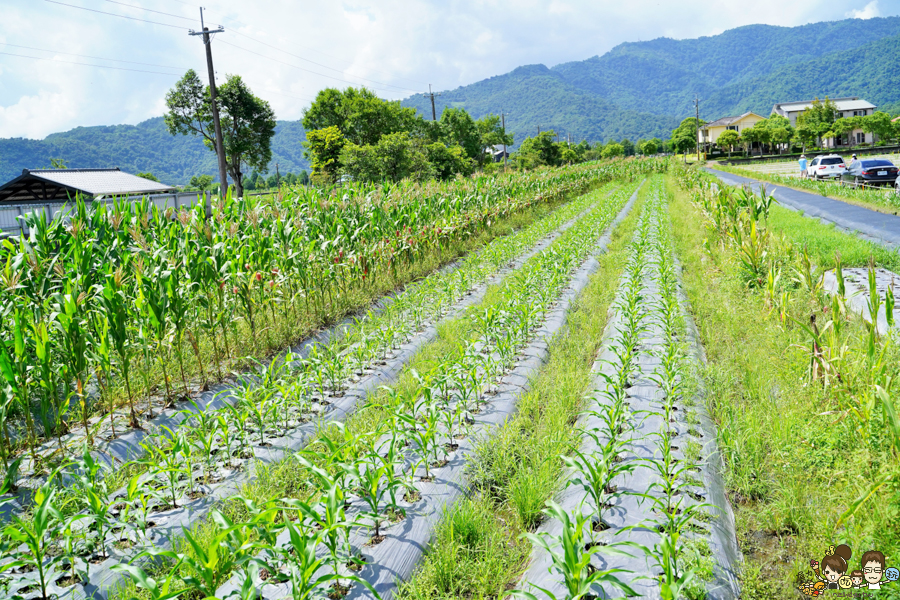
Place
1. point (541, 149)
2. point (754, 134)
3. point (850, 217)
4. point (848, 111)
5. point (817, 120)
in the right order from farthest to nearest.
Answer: point (848, 111) < point (754, 134) < point (817, 120) < point (541, 149) < point (850, 217)

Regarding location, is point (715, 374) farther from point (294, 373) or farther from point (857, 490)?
point (294, 373)

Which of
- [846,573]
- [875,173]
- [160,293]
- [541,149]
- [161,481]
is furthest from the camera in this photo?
[541,149]

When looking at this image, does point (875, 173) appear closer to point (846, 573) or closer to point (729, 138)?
point (846, 573)

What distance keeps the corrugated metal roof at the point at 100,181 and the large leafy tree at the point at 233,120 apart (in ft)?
22.3

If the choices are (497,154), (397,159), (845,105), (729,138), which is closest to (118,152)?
(497,154)

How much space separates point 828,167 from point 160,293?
29.5 meters

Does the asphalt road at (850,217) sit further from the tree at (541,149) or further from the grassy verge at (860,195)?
the tree at (541,149)

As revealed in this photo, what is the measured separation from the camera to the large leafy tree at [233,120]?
40.2m

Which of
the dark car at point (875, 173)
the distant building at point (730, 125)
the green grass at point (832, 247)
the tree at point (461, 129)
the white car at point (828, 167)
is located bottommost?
the green grass at point (832, 247)

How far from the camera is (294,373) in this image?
5.11m

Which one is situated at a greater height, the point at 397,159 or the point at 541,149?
the point at 541,149

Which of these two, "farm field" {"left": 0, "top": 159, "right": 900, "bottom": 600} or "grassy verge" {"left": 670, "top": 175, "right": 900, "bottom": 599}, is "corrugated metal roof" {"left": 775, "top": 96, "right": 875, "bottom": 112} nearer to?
"grassy verge" {"left": 670, "top": 175, "right": 900, "bottom": 599}

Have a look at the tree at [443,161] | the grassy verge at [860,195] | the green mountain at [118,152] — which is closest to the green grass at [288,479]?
the grassy verge at [860,195]

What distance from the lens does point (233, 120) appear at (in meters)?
41.9
